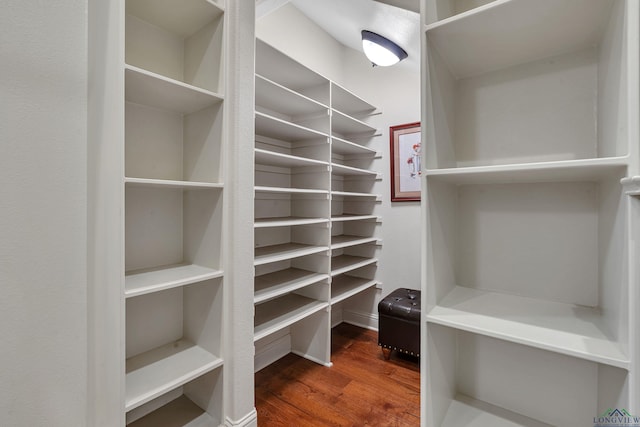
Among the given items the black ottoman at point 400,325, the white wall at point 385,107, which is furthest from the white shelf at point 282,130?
the black ottoman at point 400,325

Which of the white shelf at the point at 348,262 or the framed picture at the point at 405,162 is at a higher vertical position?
the framed picture at the point at 405,162

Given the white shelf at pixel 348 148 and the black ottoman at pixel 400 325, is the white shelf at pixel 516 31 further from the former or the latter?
the black ottoman at pixel 400 325

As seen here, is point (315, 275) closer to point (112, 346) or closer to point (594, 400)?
point (112, 346)

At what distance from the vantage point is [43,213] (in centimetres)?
101

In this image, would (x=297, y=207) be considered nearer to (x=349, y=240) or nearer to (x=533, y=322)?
(x=349, y=240)

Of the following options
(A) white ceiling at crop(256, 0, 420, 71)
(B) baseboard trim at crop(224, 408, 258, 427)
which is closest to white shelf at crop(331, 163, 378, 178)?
(A) white ceiling at crop(256, 0, 420, 71)

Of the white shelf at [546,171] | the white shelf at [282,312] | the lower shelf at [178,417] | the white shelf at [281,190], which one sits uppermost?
the white shelf at [281,190]

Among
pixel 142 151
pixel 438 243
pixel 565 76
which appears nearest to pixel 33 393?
pixel 142 151

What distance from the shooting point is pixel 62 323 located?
1052 millimetres

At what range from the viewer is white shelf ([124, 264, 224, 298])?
45.1 inches

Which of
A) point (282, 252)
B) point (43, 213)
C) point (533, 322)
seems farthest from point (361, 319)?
point (43, 213)

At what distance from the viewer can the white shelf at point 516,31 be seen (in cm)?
73

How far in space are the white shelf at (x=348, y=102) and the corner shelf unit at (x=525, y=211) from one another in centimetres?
150

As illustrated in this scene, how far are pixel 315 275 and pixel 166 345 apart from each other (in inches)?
44.3
